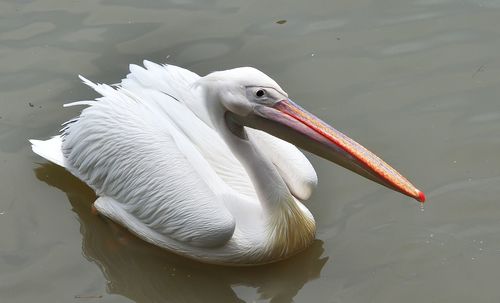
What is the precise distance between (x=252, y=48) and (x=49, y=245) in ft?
7.48

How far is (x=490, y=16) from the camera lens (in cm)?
659

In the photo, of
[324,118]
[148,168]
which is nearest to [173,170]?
[148,168]

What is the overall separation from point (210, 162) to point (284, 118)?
0.75 m

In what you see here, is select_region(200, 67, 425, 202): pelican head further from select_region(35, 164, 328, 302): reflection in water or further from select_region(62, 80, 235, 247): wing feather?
select_region(35, 164, 328, 302): reflection in water

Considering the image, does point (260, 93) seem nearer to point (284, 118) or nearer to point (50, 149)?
point (284, 118)

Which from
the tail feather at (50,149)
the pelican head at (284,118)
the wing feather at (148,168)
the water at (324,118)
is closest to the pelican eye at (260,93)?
the pelican head at (284,118)

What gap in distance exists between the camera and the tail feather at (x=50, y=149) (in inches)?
211

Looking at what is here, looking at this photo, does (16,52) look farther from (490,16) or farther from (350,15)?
(490,16)

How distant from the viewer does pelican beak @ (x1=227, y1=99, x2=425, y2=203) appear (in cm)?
437

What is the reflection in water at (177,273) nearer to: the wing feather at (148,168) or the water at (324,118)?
the water at (324,118)

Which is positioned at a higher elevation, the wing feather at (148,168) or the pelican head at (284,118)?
the pelican head at (284,118)

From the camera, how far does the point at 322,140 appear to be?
14.5 ft

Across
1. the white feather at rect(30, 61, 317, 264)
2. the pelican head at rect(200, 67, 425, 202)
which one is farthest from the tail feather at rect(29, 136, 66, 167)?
the pelican head at rect(200, 67, 425, 202)

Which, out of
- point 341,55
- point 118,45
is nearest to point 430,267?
point 341,55
